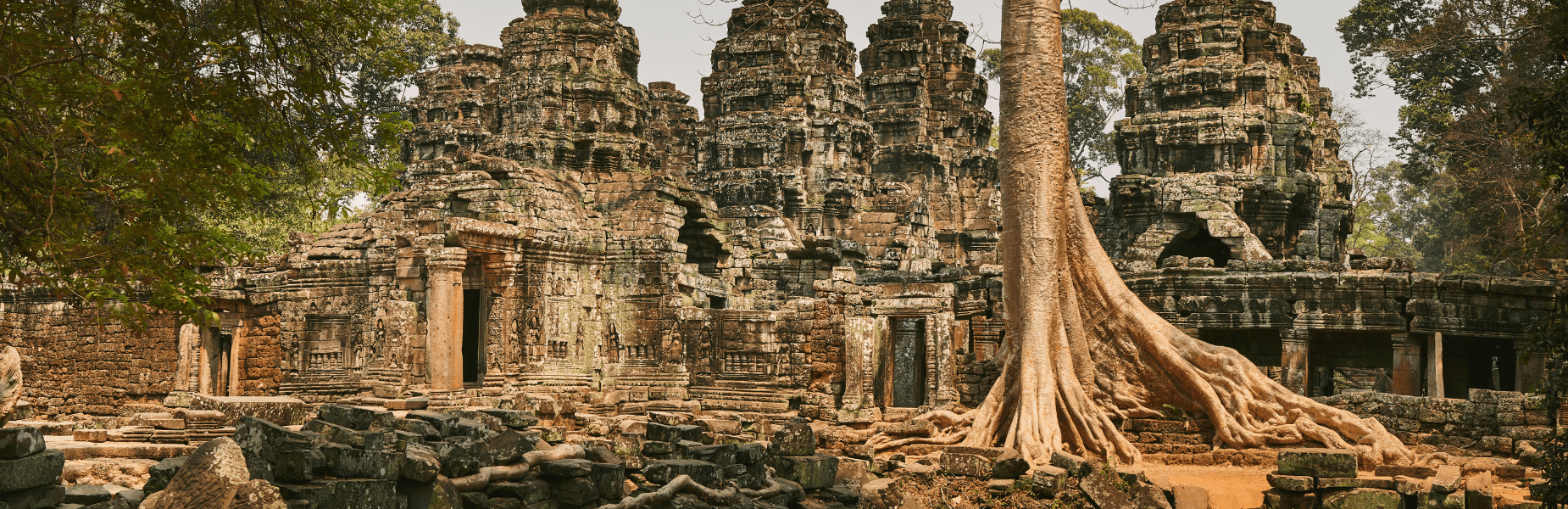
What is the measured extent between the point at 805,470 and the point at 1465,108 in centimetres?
2611

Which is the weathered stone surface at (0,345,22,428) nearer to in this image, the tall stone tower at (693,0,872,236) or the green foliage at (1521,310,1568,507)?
the green foliage at (1521,310,1568,507)

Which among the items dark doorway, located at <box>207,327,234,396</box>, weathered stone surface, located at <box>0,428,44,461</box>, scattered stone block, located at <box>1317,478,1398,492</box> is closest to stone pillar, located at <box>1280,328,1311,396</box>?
scattered stone block, located at <box>1317,478,1398,492</box>

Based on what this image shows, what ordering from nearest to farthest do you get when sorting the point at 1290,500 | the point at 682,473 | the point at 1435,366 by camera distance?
the point at 682,473, the point at 1290,500, the point at 1435,366

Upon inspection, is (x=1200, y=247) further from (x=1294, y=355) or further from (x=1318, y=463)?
(x=1318, y=463)

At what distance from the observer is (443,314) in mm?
15383

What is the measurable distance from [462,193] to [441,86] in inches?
655

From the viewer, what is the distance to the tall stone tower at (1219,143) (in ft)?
75.2

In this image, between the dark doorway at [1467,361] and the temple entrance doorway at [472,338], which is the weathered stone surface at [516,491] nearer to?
the temple entrance doorway at [472,338]

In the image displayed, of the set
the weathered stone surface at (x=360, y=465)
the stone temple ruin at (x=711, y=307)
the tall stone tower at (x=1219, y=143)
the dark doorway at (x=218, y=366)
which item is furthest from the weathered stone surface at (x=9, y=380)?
the tall stone tower at (x=1219, y=143)

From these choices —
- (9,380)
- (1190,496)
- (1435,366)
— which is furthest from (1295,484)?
(9,380)

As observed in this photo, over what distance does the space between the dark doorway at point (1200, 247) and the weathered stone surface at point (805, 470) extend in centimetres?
1602

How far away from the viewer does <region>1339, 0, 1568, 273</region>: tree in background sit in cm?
1915

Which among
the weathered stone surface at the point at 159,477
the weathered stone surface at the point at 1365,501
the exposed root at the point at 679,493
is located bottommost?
the weathered stone surface at the point at 1365,501

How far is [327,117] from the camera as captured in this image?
775cm
